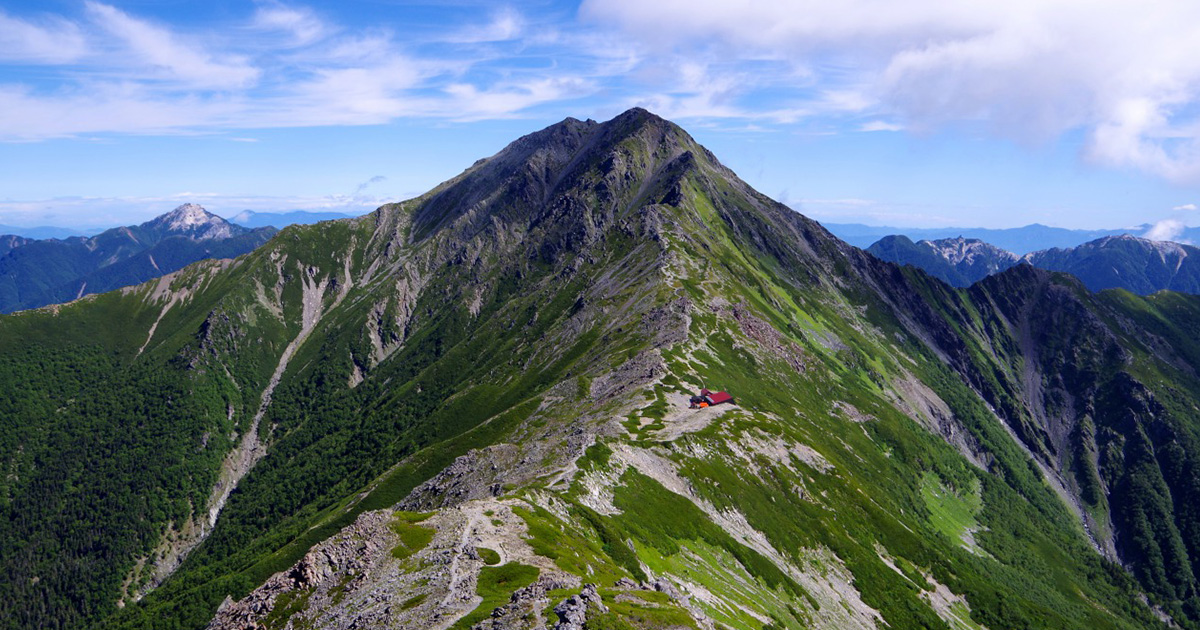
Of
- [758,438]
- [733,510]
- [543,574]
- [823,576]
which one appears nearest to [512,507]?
[543,574]

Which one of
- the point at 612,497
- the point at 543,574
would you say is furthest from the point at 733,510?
the point at 543,574

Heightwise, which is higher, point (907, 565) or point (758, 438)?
A: point (758, 438)

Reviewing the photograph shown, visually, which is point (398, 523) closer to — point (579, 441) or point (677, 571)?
point (677, 571)

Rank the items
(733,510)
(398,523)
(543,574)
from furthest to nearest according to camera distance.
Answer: (733,510), (398,523), (543,574)

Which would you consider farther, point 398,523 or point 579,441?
point 579,441

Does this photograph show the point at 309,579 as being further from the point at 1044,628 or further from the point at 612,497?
the point at 1044,628

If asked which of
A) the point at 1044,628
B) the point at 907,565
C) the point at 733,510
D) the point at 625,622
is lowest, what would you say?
the point at 1044,628

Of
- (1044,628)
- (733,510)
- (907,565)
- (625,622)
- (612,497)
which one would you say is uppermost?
(625,622)

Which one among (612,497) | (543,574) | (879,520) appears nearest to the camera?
(543,574)

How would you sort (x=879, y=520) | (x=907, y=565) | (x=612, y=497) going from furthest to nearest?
(x=879, y=520) → (x=907, y=565) → (x=612, y=497)
